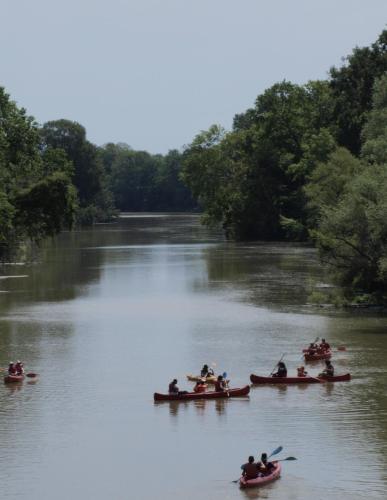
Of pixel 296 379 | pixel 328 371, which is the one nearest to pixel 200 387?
pixel 296 379

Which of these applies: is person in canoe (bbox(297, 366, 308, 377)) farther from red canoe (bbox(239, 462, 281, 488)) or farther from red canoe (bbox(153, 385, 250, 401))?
red canoe (bbox(239, 462, 281, 488))

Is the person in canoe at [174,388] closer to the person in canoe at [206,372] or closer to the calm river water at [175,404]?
the calm river water at [175,404]

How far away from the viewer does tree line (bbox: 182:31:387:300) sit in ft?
304

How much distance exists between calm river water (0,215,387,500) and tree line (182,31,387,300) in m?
11.6

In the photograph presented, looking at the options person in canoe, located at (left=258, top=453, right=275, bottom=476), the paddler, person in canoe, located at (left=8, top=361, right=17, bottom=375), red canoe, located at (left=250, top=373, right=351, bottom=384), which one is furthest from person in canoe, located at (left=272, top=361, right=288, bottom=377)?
person in canoe, located at (left=258, top=453, right=275, bottom=476)

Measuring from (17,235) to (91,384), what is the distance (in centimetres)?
5989

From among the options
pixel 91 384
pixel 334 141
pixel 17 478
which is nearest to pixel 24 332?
pixel 91 384

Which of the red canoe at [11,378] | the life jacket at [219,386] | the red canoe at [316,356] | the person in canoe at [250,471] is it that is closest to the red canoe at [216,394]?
the life jacket at [219,386]

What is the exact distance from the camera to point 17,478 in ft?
120

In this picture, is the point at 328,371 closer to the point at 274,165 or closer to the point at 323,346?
the point at 323,346

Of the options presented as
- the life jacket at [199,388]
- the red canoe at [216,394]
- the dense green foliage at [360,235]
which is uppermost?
the dense green foliage at [360,235]

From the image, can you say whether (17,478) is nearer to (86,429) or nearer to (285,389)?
(86,429)

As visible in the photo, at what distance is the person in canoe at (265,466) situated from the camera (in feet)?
117

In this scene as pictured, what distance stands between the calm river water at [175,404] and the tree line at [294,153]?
11.6 m
